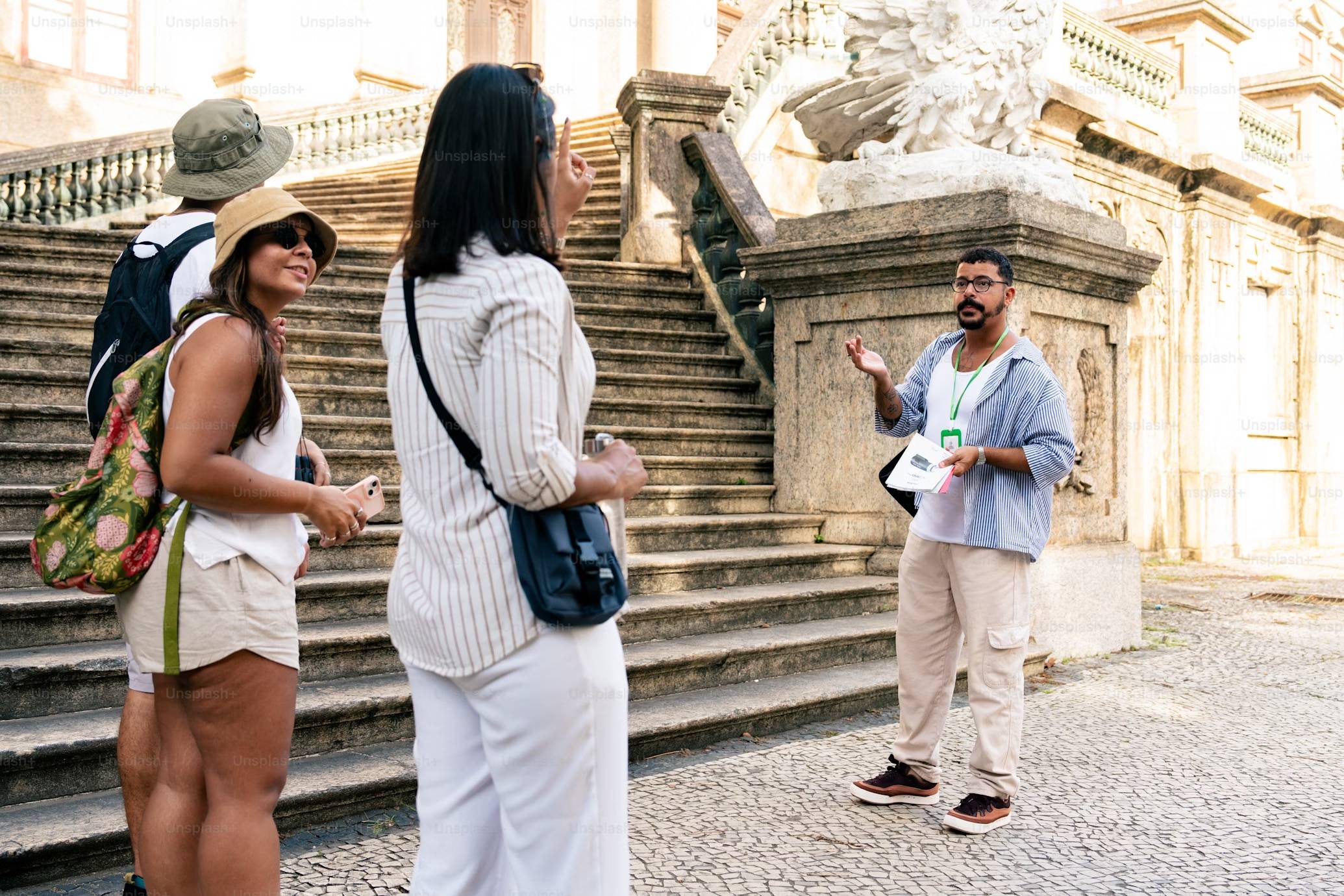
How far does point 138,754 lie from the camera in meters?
2.79

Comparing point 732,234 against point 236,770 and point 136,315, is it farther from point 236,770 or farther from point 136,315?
point 236,770

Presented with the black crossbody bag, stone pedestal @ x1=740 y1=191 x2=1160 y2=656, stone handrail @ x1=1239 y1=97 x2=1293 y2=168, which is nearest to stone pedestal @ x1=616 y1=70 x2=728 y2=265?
stone pedestal @ x1=740 y1=191 x2=1160 y2=656

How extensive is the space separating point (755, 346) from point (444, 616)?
7.06m

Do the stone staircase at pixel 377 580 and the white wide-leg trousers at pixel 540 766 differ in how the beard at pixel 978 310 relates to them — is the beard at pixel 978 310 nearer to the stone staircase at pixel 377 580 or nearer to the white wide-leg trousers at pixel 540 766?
the stone staircase at pixel 377 580

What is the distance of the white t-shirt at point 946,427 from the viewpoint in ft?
14.1

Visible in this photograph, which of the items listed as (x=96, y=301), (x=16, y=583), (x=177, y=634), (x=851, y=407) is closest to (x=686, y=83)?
(x=851, y=407)

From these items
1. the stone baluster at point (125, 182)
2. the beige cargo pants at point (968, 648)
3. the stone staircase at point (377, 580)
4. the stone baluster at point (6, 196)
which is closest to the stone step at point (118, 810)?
the stone staircase at point (377, 580)

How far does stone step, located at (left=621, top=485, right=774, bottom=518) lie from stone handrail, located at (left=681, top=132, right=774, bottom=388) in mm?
1253

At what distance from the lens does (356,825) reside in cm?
392

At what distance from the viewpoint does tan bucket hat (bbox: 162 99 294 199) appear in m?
3.02

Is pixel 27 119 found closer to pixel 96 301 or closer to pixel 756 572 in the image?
pixel 96 301

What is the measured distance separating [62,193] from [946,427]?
11417mm

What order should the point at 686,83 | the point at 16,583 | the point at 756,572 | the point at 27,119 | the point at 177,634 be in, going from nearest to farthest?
the point at 177,634, the point at 16,583, the point at 756,572, the point at 686,83, the point at 27,119

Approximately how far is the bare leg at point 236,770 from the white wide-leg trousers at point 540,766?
489 millimetres
